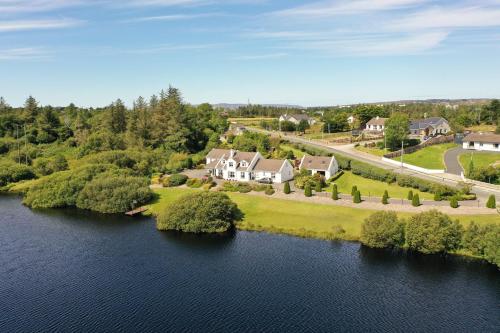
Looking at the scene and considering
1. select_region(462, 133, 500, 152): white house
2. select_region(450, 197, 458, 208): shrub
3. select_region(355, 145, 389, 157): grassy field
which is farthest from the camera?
select_region(355, 145, 389, 157): grassy field

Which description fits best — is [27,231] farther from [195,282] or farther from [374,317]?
[374,317]

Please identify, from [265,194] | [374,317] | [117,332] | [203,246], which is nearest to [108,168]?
[265,194]

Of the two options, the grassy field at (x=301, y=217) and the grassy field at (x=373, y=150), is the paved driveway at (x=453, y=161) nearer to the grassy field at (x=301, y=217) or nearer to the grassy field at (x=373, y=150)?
the grassy field at (x=373, y=150)

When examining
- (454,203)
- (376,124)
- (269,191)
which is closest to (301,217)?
(269,191)

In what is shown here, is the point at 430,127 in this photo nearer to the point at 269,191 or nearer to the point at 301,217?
the point at 269,191

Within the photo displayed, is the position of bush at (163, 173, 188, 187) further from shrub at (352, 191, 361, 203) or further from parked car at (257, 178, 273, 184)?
shrub at (352, 191, 361, 203)

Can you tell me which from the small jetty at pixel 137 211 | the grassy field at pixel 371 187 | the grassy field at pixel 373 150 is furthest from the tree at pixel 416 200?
the small jetty at pixel 137 211

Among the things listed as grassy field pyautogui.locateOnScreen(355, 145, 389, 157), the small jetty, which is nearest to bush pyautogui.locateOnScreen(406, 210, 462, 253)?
the small jetty

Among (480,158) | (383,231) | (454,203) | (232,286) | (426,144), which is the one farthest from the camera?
(426,144)
